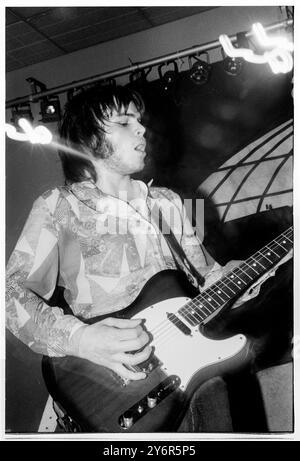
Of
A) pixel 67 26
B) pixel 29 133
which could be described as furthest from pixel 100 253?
pixel 67 26

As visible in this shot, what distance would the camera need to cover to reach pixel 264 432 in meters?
1.59

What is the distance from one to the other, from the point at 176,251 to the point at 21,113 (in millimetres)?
1071

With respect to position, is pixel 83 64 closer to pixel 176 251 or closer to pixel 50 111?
pixel 50 111

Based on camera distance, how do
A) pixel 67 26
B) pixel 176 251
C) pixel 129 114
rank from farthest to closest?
pixel 67 26 < pixel 129 114 < pixel 176 251

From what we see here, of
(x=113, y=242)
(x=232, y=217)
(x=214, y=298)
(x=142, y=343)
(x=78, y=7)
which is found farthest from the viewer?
(x=78, y=7)

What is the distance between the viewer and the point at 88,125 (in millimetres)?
1819

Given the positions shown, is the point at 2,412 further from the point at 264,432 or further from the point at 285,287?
the point at 285,287

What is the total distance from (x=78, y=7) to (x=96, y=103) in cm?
51

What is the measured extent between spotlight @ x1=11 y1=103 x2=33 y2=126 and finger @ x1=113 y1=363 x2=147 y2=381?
1328mm

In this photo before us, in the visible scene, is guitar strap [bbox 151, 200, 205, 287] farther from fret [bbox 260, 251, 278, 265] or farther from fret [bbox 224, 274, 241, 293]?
fret [bbox 260, 251, 278, 265]

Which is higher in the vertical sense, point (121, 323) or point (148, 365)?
point (121, 323)

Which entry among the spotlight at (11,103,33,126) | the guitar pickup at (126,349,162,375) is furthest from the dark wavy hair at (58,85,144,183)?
the guitar pickup at (126,349,162,375)
